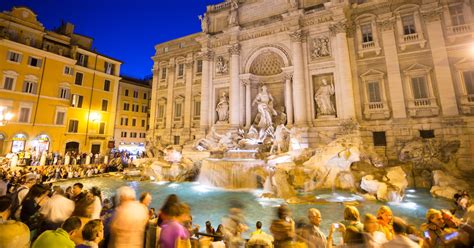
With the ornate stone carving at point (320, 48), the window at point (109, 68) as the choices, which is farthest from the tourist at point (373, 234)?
the window at point (109, 68)

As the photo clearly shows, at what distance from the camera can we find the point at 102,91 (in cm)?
2333

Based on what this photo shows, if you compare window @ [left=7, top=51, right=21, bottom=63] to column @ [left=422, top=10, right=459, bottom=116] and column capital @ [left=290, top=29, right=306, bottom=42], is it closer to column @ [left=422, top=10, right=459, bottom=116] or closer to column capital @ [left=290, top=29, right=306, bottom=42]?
column capital @ [left=290, top=29, right=306, bottom=42]

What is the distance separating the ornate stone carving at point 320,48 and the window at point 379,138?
632 cm

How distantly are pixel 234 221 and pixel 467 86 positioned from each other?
16257 mm

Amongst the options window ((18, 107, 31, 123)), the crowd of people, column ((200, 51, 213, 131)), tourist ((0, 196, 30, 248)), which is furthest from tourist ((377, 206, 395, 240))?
window ((18, 107, 31, 123))

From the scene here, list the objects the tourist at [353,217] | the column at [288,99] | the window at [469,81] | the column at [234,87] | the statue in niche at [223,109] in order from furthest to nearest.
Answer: the statue in niche at [223,109] < the column at [234,87] < the column at [288,99] < the window at [469,81] < the tourist at [353,217]

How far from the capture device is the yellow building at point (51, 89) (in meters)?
17.2

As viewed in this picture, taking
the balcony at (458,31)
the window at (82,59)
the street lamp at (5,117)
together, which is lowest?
the street lamp at (5,117)

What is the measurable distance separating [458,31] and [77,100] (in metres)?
30.7

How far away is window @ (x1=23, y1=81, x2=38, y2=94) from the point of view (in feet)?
58.9

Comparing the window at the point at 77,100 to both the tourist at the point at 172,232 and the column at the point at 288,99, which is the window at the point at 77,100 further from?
the tourist at the point at 172,232

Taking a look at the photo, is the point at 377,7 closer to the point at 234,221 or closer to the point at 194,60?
the point at 194,60

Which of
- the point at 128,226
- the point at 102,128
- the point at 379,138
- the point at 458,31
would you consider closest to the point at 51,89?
the point at 102,128

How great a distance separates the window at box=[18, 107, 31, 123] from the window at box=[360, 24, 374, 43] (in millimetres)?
27333
